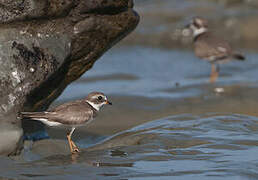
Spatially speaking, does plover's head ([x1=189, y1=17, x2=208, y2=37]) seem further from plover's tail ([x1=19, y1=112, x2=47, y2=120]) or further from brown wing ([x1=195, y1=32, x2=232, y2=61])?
Result: plover's tail ([x1=19, y1=112, x2=47, y2=120])

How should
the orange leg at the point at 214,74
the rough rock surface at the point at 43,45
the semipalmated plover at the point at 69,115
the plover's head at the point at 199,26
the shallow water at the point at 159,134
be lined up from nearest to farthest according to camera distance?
the shallow water at the point at 159,134, the rough rock surface at the point at 43,45, the semipalmated plover at the point at 69,115, the orange leg at the point at 214,74, the plover's head at the point at 199,26

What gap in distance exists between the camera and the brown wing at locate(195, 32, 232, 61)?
12352 mm

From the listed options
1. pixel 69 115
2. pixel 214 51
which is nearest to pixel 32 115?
pixel 69 115

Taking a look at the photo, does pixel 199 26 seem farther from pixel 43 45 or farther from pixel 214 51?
pixel 43 45

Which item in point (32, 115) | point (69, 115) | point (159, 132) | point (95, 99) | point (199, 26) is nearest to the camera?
point (32, 115)

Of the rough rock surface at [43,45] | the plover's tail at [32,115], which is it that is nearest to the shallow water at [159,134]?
the plover's tail at [32,115]

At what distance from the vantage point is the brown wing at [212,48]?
1235 cm

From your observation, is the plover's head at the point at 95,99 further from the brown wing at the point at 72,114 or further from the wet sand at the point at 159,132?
the wet sand at the point at 159,132

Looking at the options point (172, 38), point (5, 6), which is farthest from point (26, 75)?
point (172, 38)

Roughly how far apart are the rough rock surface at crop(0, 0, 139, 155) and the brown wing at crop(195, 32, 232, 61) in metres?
5.52

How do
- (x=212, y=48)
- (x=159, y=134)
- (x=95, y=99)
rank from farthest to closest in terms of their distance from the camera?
(x=212, y=48)
(x=95, y=99)
(x=159, y=134)

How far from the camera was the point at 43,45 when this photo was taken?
655 cm

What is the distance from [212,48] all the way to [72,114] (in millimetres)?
6195

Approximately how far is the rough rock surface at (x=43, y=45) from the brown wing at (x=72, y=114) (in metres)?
0.26
